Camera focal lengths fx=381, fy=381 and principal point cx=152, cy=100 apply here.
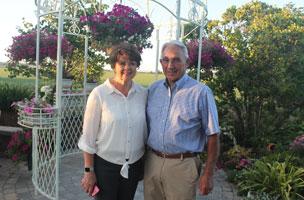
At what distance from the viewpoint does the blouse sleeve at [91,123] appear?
2.55 metres

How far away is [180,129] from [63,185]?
113 inches

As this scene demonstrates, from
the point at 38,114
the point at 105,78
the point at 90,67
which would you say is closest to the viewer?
the point at 38,114

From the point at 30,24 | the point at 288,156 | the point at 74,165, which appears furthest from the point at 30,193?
the point at 30,24

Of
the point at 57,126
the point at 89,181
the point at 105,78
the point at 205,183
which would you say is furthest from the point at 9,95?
the point at 105,78

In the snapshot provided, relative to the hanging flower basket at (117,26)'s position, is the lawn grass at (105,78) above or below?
below

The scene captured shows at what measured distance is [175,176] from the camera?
2.59 m

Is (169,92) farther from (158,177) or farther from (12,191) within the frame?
(12,191)

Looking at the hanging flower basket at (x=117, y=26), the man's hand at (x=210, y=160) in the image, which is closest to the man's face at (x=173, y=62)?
the man's hand at (x=210, y=160)

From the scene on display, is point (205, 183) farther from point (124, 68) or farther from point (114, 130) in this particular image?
point (124, 68)

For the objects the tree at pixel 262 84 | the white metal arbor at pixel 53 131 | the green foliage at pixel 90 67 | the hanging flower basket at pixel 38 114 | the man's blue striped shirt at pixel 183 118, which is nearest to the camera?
the man's blue striped shirt at pixel 183 118

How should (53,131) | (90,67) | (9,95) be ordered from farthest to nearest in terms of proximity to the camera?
(90,67) → (9,95) → (53,131)

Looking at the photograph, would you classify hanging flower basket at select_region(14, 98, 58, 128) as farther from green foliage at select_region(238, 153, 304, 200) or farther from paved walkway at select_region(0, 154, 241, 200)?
green foliage at select_region(238, 153, 304, 200)

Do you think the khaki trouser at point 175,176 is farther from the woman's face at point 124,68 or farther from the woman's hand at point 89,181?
the woman's face at point 124,68

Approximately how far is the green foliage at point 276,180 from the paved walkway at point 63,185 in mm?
339
